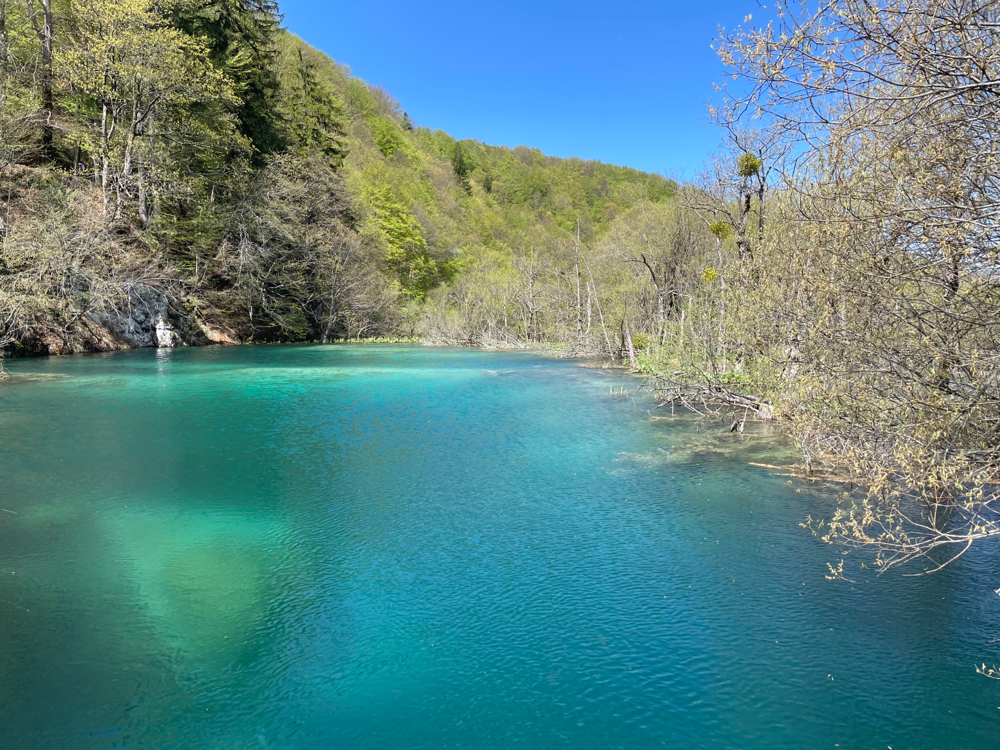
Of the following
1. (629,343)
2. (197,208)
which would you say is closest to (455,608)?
(629,343)

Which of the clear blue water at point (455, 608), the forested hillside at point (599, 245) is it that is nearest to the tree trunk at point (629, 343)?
the forested hillside at point (599, 245)

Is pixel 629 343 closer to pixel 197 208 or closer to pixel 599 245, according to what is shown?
pixel 599 245

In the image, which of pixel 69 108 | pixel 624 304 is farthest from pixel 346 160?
pixel 624 304

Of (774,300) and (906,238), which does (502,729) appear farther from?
(774,300)

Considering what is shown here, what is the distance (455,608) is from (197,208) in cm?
3449

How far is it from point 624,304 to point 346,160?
134 feet

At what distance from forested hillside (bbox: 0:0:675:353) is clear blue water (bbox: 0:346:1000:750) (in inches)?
595

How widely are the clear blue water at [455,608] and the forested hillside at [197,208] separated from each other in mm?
15114

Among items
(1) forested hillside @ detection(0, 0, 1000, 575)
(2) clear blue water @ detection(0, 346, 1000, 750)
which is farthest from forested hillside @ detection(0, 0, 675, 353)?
(2) clear blue water @ detection(0, 346, 1000, 750)

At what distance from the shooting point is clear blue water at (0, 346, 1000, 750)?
412 centimetres

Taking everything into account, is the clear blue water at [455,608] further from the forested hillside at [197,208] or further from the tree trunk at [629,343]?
the forested hillside at [197,208]

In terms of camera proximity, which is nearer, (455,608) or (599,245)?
(455,608)

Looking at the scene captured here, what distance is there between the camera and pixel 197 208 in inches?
1358

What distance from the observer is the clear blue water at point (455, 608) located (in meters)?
4.12
